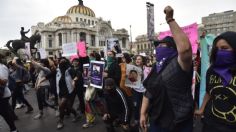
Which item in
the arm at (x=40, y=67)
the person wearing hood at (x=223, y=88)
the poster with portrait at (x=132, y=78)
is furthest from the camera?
the arm at (x=40, y=67)

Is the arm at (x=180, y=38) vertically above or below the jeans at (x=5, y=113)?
above

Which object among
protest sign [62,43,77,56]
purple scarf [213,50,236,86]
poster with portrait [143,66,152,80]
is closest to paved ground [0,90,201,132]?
poster with portrait [143,66,152,80]

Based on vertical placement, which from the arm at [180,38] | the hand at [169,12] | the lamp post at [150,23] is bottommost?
the arm at [180,38]

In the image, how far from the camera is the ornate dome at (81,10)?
106925 millimetres

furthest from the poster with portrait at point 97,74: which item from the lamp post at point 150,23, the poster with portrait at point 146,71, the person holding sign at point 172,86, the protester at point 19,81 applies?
the lamp post at point 150,23

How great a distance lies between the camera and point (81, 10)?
109m

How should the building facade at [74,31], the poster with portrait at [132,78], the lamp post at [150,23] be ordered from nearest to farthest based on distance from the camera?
the poster with portrait at [132,78] → the lamp post at [150,23] → the building facade at [74,31]

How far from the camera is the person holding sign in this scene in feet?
8.41

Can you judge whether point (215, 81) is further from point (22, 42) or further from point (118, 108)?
point (22, 42)

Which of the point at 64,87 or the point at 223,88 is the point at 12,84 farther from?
the point at 223,88

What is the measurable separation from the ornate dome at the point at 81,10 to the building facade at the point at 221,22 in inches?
1585

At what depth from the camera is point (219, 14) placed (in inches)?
4040

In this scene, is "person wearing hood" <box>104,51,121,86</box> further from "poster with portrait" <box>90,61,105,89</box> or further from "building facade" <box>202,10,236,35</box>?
"building facade" <box>202,10,236,35</box>

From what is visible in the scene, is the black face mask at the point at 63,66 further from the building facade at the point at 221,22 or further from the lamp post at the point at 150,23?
the building facade at the point at 221,22
